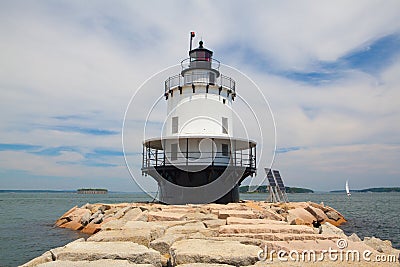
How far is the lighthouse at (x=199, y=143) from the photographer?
642 inches

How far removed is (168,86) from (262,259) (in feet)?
49.6

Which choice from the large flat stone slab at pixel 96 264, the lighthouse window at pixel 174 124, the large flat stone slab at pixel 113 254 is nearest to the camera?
the large flat stone slab at pixel 96 264

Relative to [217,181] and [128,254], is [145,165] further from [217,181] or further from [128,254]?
[128,254]

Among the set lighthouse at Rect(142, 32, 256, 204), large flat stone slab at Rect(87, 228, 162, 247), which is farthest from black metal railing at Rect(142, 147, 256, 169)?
large flat stone slab at Rect(87, 228, 162, 247)

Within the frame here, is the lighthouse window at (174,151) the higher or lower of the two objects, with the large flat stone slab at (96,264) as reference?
higher

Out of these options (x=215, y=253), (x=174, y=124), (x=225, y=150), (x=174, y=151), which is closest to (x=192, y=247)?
(x=215, y=253)

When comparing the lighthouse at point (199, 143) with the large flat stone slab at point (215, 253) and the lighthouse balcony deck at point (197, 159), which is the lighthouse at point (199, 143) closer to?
the lighthouse balcony deck at point (197, 159)

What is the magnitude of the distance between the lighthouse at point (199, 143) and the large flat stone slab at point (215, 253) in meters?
10.9

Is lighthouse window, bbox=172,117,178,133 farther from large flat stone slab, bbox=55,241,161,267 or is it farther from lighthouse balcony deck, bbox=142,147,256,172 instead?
large flat stone slab, bbox=55,241,161,267

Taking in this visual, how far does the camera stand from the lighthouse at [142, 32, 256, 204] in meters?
16.3

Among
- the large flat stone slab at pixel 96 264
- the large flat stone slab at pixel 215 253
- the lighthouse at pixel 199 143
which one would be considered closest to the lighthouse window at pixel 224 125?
the lighthouse at pixel 199 143

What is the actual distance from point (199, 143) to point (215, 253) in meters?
12.4

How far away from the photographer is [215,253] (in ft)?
14.7

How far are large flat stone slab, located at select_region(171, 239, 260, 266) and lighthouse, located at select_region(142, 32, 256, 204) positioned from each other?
10939mm
